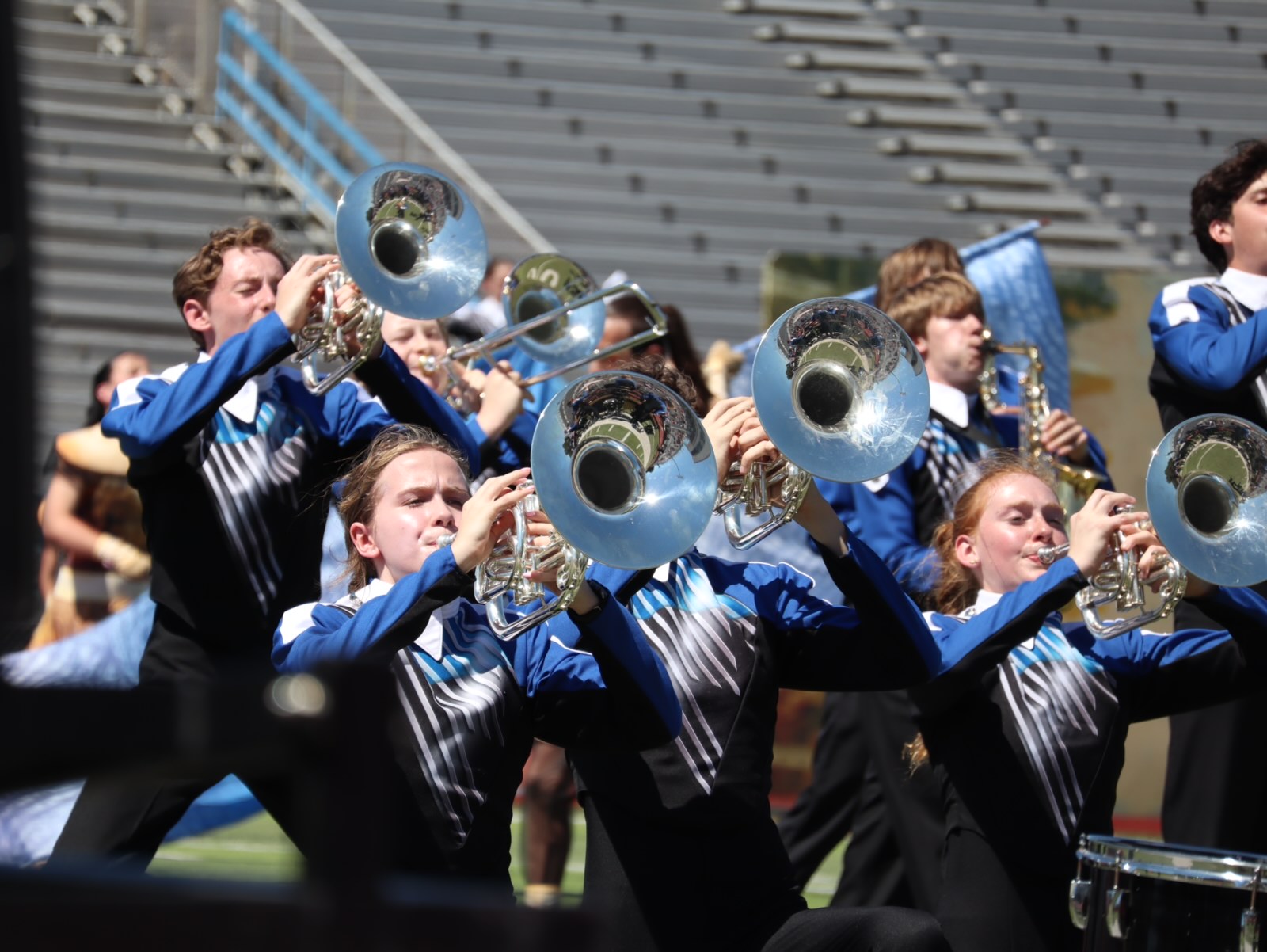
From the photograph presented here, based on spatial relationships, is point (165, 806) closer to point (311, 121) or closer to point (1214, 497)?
point (1214, 497)

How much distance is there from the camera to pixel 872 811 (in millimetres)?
4500

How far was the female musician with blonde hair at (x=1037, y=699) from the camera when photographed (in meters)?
3.16

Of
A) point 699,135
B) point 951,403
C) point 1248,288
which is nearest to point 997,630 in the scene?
point 951,403

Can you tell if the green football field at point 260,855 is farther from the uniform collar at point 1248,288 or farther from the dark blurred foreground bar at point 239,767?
the dark blurred foreground bar at point 239,767

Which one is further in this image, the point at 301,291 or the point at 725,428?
the point at 301,291

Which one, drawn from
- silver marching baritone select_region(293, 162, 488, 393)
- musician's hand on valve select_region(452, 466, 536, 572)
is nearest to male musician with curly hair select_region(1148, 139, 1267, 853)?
silver marching baritone select_region(293, 162, 488, 393)

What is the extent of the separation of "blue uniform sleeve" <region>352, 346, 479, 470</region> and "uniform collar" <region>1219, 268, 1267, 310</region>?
1.73 meters

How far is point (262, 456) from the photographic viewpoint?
347 cm

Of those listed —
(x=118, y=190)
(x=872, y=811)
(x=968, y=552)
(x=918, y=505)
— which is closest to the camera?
(x=968, y=552)

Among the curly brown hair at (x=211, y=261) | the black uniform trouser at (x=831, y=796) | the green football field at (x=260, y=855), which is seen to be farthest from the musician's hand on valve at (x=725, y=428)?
the green football field at (x=260, y=855)

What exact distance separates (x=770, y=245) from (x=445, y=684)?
356 inches

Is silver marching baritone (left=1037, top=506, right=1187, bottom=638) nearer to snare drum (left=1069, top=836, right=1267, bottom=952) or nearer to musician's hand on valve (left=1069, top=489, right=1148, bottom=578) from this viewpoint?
musician's hand on valve (left=1069, top=489, right=1148, bottom=578)

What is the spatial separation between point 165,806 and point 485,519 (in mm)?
960

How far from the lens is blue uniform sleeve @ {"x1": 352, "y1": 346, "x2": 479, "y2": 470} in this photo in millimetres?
3615
